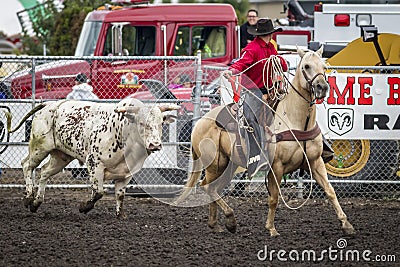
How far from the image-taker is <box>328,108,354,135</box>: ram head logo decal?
1254 centimetres

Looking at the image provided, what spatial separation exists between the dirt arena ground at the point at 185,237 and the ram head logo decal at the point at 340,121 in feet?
3.41

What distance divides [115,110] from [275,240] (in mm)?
2542

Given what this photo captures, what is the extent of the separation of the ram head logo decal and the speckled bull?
2.99m

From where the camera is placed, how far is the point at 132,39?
57.6 feet

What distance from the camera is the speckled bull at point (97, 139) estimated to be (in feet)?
33.8

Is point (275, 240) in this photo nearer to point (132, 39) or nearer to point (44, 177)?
point (44, 177)

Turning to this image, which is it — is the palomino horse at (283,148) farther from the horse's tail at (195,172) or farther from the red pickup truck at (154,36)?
the red pickup truck at (154,36)

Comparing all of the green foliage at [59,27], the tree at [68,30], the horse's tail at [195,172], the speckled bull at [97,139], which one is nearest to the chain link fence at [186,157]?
the speckled bull at [97,139]

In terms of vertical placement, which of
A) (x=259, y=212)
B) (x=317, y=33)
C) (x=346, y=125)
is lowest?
(x=259, y=212)

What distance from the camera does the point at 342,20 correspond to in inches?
589

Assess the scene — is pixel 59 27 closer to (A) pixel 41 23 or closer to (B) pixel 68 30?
(B) pixel 68 30

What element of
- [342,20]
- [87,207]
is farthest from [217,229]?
[342,20]

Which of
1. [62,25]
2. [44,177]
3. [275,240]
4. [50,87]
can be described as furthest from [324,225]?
[62,25]

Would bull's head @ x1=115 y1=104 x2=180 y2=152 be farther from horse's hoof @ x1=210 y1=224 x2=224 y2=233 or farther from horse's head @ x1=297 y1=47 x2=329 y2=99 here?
horse's head @ x1=297 y1=47 x2=329 y2=99
